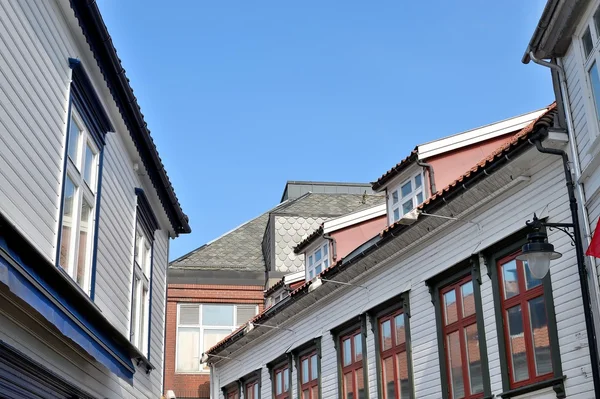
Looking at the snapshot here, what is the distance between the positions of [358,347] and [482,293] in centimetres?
608

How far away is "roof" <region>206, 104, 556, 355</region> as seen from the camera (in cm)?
1362

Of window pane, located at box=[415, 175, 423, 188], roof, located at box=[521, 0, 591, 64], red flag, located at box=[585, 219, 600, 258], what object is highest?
window pane, located at box=[415, 175, 423, 188]

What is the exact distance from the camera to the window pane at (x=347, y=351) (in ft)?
70.7

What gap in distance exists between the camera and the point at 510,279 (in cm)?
1495

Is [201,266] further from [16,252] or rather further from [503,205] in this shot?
[16,252]

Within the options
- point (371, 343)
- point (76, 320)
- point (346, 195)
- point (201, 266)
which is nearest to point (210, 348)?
point (201, 266)

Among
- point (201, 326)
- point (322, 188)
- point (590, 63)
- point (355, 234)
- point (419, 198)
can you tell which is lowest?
point (590, 63)

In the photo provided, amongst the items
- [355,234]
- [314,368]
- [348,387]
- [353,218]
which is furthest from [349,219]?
[348,387]

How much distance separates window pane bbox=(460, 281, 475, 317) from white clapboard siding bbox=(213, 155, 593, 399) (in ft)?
1.68

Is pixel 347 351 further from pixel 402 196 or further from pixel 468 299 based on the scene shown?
pixel 468 299

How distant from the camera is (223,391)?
3177cm

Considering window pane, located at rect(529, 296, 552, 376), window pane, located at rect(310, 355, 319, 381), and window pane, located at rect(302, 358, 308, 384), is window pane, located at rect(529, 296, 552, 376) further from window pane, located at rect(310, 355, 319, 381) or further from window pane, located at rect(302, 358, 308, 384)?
window pane, located at rect(302, 358, 308, 384)

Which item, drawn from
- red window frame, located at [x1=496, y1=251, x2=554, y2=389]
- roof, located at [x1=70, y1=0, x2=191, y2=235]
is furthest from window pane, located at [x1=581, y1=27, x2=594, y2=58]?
roof, located at [x1=70, y1=0, x2=191, y2=235]

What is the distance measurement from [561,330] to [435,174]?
5830 millimetres
